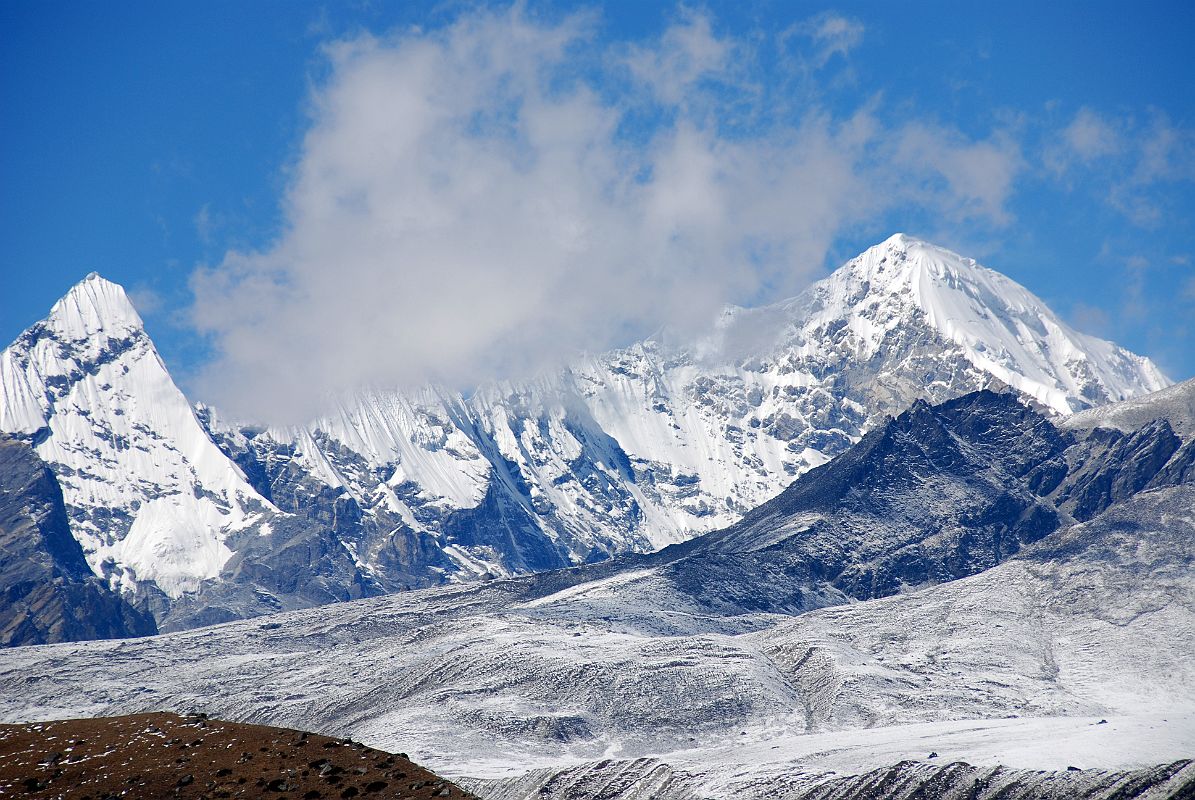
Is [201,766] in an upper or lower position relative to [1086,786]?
upper

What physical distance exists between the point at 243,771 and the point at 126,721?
51.6ft

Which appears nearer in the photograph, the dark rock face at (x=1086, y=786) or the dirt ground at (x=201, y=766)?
the dirt ground at (x=201, y=766)

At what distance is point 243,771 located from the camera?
3590 inches

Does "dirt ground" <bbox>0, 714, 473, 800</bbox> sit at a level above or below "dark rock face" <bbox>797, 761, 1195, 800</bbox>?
above

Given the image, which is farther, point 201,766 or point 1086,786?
point 1086,786

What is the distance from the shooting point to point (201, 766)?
9262cm

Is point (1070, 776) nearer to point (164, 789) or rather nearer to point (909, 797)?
point (909, 797)

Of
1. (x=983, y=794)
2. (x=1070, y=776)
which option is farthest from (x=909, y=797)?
(x=1070, y=776)

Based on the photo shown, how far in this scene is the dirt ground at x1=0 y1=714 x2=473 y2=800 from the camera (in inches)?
3499

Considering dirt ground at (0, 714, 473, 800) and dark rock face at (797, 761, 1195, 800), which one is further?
dark rock face at (797, 761, 1195, 800)

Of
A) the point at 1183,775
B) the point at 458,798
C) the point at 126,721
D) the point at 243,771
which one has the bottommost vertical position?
the point at 1183,775

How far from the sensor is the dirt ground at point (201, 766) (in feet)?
292

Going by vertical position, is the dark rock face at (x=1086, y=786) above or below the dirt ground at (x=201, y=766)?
below

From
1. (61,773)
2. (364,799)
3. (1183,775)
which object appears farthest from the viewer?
(1183,775)
